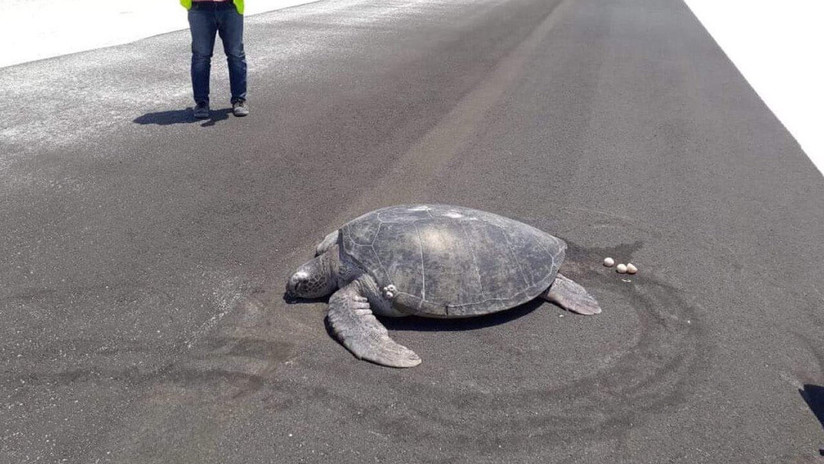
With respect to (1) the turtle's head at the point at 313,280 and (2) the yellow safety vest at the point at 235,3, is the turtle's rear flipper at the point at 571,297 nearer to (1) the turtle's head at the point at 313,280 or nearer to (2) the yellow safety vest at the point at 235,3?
(1) the turtle's head at the point at 313,280

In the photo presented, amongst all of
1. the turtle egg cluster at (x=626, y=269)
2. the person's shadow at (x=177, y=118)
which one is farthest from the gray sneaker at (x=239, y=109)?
the turtle egg cluster at (x=626, y=269)

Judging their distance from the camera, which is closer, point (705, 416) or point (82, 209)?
point (705, 416)

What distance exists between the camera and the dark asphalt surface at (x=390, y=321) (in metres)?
3.56

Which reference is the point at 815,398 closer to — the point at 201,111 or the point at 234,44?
the point at 234,44

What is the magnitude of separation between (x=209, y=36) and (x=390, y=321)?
17.2ft

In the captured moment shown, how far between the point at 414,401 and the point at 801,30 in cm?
2110

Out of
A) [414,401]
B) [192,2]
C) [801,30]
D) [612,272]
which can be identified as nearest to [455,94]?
[192,2]

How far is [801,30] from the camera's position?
1923 cm

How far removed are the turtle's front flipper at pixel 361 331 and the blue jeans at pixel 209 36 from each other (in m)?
4.91

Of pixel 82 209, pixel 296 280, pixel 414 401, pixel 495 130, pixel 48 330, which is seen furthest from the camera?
pixel 495 130

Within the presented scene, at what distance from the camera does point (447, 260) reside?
4.37 m

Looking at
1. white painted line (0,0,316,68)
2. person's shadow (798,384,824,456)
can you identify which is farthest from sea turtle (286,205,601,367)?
white painted line (0,0,316,68)

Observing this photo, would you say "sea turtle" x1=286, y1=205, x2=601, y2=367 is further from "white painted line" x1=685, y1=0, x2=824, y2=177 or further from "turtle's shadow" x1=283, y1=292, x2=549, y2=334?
"white painted line" x1=685, y1=0, x2=824, y2=177

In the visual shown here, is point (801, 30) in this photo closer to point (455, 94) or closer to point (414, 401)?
point (455, 94)
